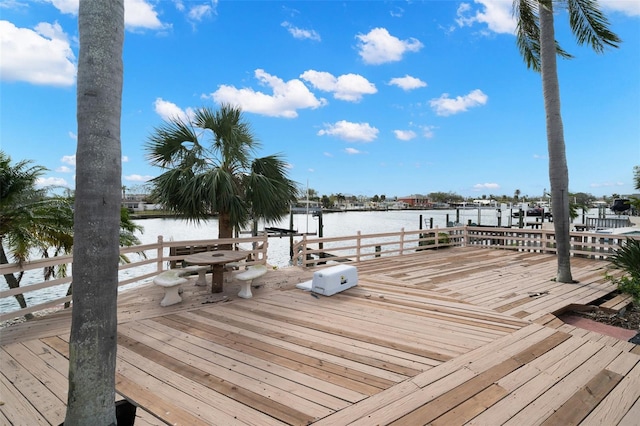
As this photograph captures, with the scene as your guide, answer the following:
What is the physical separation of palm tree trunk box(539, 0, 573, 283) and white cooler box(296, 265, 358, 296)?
4.59m

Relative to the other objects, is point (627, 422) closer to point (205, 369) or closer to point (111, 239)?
point (205, 369)

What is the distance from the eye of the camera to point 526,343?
3662mm

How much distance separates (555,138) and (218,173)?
713 centimetres

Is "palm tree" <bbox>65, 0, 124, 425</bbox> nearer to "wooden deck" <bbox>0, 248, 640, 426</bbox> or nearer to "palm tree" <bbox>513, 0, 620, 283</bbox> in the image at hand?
"wooden deck" <bbox>0, 248, 640, 426</bbox>

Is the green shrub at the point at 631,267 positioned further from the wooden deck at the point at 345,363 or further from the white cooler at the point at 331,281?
the white cooler at the point at 331,281

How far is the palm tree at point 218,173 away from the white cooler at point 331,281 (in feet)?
6.65

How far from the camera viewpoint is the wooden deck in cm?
243

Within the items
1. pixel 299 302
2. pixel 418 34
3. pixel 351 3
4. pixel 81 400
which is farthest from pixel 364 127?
pixel 81 400

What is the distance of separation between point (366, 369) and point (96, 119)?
2.98 meters

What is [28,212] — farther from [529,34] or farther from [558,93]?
[529,34]

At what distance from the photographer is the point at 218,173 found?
6.62 metres

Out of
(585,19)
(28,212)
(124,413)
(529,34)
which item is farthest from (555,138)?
(28,212)

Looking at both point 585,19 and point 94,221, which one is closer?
point 94,221

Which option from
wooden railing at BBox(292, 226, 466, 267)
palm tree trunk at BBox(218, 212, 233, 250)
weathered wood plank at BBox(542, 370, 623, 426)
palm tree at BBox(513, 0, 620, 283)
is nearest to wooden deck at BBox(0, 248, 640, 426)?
weathered wood plank at BBox(542, 370, 623, 426)
